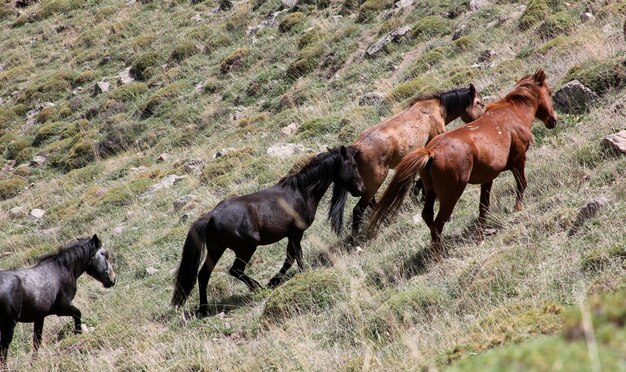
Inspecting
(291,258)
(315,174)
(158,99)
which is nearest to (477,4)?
(158,99)

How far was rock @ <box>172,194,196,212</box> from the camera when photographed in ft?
52.4

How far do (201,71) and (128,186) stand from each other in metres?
9.12

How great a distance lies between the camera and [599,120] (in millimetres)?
10398

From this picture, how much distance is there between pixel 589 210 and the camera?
712 centimetres

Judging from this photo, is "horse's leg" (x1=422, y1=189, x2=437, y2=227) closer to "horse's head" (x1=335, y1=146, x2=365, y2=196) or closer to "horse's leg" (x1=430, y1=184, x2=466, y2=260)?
"horse's leg" (x1=430, y1=184, x2=466, y2=260)

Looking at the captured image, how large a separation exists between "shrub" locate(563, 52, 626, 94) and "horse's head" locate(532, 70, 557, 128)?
2.45 metres

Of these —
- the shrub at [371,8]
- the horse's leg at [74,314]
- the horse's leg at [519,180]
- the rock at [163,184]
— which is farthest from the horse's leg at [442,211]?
the shrub at [371,8]

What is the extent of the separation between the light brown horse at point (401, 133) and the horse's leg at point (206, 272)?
2069 mm

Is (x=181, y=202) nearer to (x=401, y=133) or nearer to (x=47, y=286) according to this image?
(x=47, y=286)

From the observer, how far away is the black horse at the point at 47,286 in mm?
9430

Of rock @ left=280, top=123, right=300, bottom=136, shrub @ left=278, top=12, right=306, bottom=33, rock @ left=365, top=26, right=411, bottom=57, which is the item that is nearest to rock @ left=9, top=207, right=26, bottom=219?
rock @ left=280, top=123, right=300, bottom=136

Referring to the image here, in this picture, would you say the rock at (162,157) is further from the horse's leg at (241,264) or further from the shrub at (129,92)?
the horse's leg at (241,264)

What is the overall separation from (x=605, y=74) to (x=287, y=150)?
24.6ft

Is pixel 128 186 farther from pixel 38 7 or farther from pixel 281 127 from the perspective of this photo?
pixel 38 7
